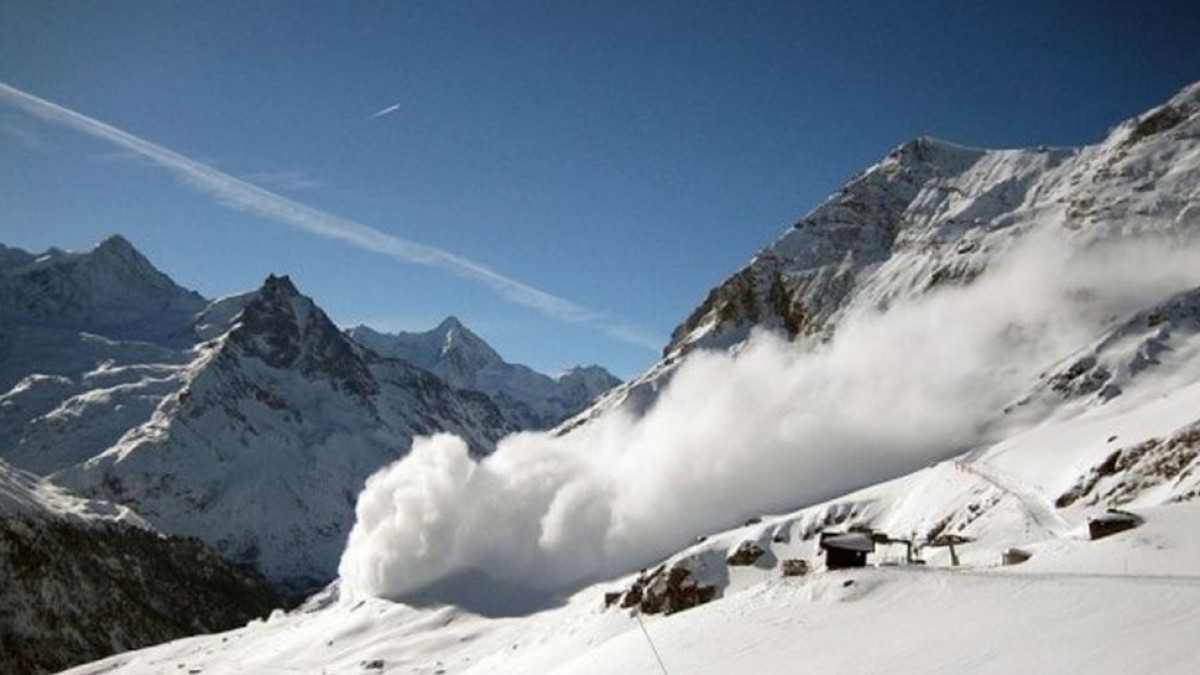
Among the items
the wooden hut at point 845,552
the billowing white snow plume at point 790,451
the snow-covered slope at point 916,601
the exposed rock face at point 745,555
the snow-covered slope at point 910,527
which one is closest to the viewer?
the snow-covered slope at point 916,601

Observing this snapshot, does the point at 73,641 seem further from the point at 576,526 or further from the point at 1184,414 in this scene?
the point at 1184,414

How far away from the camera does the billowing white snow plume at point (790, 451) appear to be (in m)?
158

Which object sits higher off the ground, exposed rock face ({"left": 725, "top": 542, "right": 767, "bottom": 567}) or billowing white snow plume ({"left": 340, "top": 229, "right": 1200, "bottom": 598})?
billowing white snow plume ({"left": 340, "top": 229, "right": 1200, "bottom": 598})

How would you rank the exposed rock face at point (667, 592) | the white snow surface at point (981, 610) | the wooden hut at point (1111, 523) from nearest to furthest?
the white snow surface at point (981, 610) → the wooden hut at point (1111, 523) → the exposed rock face at point (667, 592)

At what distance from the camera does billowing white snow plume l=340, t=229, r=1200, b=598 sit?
15812cm

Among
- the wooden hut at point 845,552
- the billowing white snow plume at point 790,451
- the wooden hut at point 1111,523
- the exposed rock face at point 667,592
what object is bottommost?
the exposed rock face at point 667,592

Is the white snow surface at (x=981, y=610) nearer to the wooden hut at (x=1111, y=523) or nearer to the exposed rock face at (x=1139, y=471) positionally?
the wooden hut at (x=1111, y=523)

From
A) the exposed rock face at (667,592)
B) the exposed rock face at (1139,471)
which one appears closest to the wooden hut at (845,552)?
the exposed rock face at (1139,471)

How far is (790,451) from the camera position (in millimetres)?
170750

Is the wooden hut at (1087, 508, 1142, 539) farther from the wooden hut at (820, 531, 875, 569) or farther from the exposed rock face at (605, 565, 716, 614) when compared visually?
the exposed rock face at (605, 565, 716, 614)

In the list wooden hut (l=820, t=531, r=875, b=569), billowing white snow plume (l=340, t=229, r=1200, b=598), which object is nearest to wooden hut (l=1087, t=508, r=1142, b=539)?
wooden hut (l=820, t=531, r=875, b=569)

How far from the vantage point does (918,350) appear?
189375mm

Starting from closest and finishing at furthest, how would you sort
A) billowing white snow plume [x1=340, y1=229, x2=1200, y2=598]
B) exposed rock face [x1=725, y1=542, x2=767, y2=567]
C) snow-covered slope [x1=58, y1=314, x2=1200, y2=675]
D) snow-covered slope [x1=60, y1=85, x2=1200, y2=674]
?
snow-covered slope [x1=58, y1=314, x2=1200, y2=675], snow-covered slope [x1=60, y1=85, x2=1200, y2=674], exposed rock face [x1=725, y1=542, x2=767, y2=567], billowing white snow plume [x1=340, y1=229, x2=1200, y2=598]

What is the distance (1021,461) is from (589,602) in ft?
187
